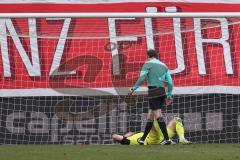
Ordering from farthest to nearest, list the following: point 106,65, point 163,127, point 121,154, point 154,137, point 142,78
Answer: point 106,65
point 154,137
point 163,127
point 142,78
point 121,154

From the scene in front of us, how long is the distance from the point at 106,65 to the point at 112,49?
35 centimetres

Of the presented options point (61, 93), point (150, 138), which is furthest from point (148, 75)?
point (61, 93)

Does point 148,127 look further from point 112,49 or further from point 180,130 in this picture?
point 112,49

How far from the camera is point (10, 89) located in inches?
599

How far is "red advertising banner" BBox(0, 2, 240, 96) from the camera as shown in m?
15.1

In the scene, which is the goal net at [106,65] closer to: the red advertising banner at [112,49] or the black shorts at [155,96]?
the red advertising banner at [112,49]

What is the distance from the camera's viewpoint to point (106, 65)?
15.2 metres

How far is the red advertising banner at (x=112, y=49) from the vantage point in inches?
595

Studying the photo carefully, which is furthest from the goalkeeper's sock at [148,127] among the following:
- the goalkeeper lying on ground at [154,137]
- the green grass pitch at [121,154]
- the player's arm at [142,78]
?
the green grass pitch at [121,154]

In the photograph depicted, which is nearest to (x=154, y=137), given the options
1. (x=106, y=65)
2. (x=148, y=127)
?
(x=148, y=127)

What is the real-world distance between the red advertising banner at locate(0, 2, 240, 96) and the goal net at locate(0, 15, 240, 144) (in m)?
0.02

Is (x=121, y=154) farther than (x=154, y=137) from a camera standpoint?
No

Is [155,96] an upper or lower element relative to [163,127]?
upper

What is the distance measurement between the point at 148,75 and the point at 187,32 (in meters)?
2.01
